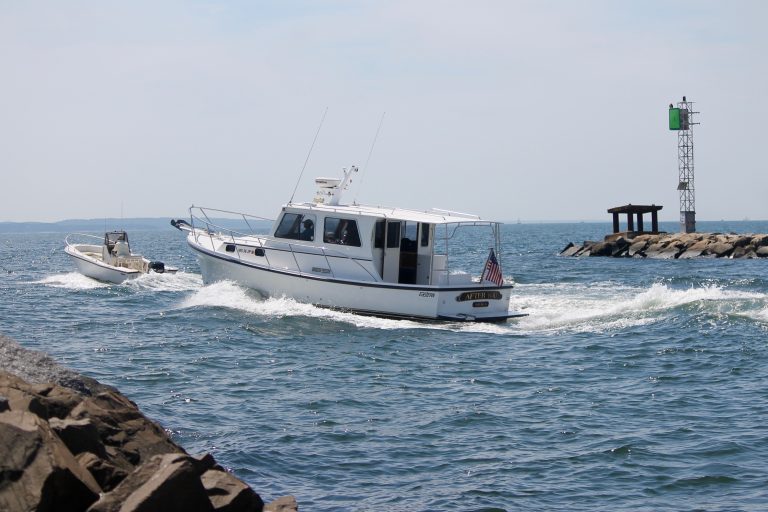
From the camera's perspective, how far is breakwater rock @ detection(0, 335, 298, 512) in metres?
6.76

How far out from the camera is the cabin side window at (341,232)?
20938mm

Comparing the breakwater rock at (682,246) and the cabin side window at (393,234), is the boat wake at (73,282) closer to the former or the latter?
the cabin side window at (393,234)

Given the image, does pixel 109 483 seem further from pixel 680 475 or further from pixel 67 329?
pixel 67 329

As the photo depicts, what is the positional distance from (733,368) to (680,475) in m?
6.27

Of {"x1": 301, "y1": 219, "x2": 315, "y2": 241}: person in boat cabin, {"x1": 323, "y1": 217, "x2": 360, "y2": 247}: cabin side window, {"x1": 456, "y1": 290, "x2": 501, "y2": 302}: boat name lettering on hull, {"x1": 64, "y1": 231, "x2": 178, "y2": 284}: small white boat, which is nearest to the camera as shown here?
{"x1": 456, "y1": 290, "x2": 501, "y2": 302}: boat name lettering on hull

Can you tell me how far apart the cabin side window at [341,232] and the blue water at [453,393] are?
1675mm

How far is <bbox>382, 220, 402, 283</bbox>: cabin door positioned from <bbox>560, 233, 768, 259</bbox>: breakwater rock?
2854 cm

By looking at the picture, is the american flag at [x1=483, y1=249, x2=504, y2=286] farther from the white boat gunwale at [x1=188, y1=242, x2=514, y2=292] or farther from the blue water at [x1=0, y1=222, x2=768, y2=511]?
the blue water at [x1=0, y1=222, x2=768, y2=511]

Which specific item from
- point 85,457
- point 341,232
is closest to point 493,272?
point 341,232

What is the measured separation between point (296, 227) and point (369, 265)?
2.11 metres

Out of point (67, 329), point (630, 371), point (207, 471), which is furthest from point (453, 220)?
point (207, 471)

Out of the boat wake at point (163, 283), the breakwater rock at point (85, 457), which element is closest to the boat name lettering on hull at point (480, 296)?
the boat wake at point (163, 283)

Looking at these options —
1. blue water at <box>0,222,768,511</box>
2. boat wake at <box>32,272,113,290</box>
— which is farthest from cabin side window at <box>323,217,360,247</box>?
boat wake at <box>32,272,113,290</box>

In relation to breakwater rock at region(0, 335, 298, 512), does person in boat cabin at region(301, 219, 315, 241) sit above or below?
above
